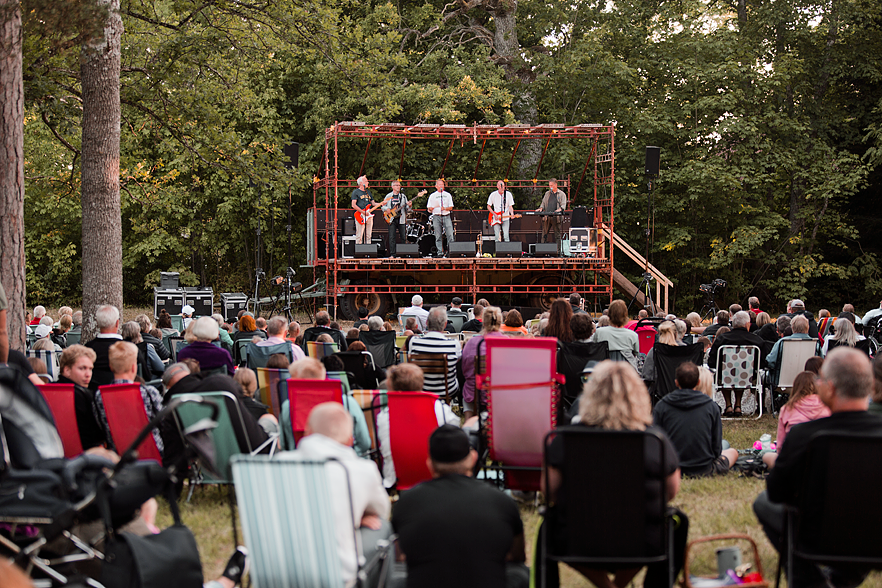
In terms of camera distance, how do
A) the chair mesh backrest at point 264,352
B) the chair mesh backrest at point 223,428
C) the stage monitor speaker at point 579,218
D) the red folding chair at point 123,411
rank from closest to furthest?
the chair mesh backrest at point 223,428, the red folding chair at point 123,411, the chair mesh backrest at point 264,352, the stage monitor speaker at point 579,218

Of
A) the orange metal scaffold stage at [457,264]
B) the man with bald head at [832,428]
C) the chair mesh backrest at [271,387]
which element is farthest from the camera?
the orange metal scaffold stage at [457,264]

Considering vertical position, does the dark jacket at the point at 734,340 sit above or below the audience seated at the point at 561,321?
below

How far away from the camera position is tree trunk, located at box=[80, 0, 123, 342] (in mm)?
8430

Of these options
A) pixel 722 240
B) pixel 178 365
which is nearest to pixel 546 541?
pixel 178 365

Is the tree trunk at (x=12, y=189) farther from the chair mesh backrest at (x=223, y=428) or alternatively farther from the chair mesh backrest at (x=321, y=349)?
the chair mesh backrest at (x=223, y=428)

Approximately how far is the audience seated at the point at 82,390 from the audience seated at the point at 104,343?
69cm

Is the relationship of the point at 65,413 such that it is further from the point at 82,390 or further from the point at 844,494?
the point at 844,494

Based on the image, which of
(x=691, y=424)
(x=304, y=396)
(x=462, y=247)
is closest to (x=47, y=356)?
(x=304, y=396)

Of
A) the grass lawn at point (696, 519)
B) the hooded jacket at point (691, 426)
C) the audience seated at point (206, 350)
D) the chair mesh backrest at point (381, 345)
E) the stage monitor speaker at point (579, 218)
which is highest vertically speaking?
the stage monitor speaker at point (579, 218)

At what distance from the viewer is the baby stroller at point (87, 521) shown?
263 centimetres

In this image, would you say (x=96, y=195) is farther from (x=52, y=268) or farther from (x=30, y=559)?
(x=52, y=268)

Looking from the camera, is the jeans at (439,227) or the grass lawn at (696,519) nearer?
the grass lawn at (696,519)

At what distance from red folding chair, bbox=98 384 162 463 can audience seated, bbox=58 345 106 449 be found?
156 mm

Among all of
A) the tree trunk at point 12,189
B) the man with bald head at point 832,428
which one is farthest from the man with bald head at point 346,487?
the tree trunk at point 12,189
